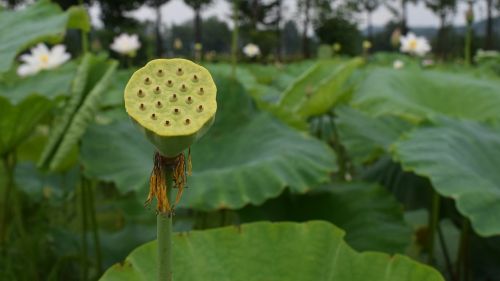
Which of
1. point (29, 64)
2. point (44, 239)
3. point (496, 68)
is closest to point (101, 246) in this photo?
point (44, 239)

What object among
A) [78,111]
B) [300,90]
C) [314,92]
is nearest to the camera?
[78,111]

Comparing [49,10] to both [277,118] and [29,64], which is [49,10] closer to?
[277,118]

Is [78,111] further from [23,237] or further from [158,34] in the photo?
[158,34]

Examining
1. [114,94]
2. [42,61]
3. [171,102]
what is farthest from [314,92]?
[171,102]

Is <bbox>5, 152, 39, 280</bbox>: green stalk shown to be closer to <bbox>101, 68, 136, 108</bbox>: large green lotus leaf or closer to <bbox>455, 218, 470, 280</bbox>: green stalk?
<bbox>101, 68, 136, 108</bbox>: large green lotus leaf

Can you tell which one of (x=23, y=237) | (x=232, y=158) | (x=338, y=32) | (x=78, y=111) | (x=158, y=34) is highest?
(x=78, y=111)

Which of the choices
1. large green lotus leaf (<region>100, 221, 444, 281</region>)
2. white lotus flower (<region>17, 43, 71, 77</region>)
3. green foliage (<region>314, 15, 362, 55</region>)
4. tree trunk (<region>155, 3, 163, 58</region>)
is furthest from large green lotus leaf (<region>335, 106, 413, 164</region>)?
green foliage (<region>314, 15, 362, 55</region>)
